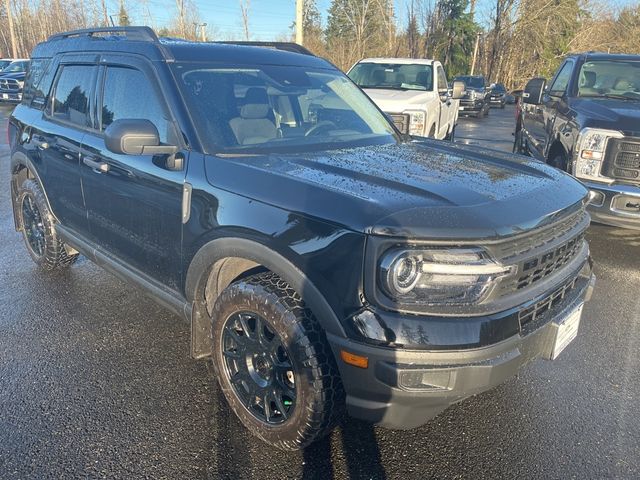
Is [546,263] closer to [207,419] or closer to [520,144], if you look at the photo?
[207,419]

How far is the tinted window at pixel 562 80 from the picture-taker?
6.64m

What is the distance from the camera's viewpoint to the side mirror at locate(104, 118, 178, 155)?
2621 millimetres

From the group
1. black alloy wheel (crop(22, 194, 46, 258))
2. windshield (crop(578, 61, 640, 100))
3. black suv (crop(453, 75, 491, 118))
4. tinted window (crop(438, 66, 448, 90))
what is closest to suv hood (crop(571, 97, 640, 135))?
windshield (crop(578, 61, 640, 100))

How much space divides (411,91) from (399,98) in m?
0.71

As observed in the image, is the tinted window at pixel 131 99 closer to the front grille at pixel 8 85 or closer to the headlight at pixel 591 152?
the headlight at pixel 591 152

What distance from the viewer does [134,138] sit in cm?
263

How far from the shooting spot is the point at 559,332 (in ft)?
7.85

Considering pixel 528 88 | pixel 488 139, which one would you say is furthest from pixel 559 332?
pixel 488 139

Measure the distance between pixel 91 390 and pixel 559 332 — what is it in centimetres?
255

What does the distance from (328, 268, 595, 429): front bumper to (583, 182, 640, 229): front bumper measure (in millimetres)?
3241

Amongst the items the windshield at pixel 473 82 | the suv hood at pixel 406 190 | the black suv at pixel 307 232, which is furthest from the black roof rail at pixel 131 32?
the windshield at pixel 473 82

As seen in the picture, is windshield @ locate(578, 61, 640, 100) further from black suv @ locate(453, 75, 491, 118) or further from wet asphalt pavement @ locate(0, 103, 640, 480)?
black suv @ locate(453, 75, 491, 118)

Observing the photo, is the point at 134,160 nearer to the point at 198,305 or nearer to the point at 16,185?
the point at 198,305

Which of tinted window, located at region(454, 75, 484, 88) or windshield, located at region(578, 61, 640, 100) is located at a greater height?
windshield, located at region(578, 61, 640, 100)
